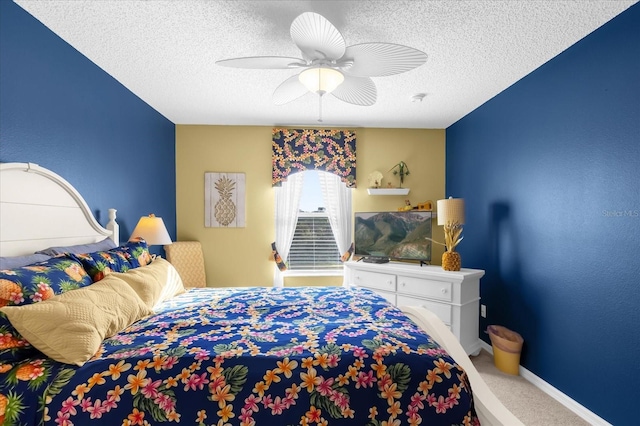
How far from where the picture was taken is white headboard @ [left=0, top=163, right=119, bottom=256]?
1.74m

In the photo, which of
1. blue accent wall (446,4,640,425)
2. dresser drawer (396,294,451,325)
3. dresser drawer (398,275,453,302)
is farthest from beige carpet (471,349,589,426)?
dresser drawer (398,275,453,302)

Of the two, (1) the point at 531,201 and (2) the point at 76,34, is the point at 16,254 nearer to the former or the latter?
(2) the point at 76,34

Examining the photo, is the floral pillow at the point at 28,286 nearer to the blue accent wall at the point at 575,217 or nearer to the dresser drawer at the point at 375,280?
the dresser drawer at the point at 375,280

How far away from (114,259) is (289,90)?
1587 millimetres

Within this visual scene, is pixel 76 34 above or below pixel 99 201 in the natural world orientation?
above

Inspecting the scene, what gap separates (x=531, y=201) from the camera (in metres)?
2.79

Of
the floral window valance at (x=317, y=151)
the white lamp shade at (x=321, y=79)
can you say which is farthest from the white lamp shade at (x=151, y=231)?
the white lamp shade at (x=321, y=79)

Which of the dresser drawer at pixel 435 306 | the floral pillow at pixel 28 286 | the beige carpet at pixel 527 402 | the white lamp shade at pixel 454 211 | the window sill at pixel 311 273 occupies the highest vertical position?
the white lamp shade at pixel 454 211

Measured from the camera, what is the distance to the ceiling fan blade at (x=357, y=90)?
2.12 meters

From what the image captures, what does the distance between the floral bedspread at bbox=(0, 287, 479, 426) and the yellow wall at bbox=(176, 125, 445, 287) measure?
281 cm

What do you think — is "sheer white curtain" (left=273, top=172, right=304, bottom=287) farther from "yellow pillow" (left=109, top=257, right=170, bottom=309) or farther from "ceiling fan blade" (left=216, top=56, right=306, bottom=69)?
"ceiling fan blade" (left=216, top=56, right=306, bottom=69)

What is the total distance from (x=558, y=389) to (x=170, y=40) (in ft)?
12.5

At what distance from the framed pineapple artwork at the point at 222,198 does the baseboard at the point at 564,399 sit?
3.48 m

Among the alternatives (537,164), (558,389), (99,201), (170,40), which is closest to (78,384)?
(99,201)
